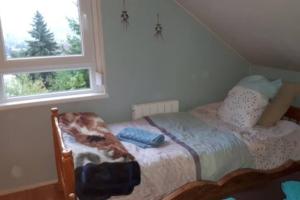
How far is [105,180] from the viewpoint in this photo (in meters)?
1.72

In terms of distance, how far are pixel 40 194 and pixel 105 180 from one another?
122 centimetres

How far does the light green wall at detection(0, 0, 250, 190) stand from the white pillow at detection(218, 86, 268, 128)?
574mm

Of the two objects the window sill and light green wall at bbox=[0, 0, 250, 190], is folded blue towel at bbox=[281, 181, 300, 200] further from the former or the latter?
the window sill

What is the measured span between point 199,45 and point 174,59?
0.33 metres

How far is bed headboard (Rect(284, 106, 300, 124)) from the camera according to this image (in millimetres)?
2563

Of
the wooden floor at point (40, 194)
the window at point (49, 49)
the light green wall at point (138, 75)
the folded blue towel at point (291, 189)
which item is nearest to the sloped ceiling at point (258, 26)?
the light green wall at point (138, 75)

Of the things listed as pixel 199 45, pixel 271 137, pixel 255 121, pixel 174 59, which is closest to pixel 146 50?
pixel 174 59

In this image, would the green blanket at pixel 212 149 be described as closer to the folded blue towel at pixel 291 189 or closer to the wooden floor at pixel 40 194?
the folded blue towel at pixel 291 189

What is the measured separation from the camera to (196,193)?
1896 mm

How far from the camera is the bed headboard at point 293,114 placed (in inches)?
101

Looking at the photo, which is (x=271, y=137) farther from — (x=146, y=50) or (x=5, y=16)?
(x=5, y=16)

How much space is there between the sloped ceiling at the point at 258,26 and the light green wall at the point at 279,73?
60 millimetres

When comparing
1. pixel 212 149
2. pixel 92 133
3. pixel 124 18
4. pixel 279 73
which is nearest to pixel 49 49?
pixel 124 18

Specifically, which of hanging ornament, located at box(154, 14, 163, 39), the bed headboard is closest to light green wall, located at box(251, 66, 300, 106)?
the bed headboard
